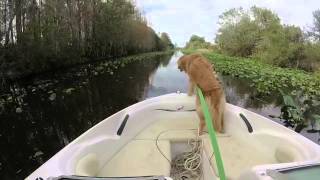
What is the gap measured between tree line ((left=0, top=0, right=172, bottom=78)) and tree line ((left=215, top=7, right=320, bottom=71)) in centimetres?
1184

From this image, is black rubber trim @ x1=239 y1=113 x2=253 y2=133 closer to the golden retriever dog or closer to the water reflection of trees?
the golden retriever dog

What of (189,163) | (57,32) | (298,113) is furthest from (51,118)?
(57,32)

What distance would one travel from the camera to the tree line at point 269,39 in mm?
25531

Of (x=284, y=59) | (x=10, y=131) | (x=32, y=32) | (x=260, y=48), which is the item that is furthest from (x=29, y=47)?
(x=260, y=48)

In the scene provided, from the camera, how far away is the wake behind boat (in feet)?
11.6

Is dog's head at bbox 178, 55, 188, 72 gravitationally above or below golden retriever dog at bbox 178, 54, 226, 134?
above

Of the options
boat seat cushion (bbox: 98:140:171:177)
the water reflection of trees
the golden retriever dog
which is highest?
the golden retriever dog

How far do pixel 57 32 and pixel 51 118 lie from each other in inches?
571

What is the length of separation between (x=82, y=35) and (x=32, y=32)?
1001 centimetres

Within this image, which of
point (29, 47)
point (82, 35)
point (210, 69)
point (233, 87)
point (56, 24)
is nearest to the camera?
point (210, 69)

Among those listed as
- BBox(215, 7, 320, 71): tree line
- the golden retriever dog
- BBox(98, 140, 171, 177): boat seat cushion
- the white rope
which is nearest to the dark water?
BBox(98, 140, 171, 177): boat seat cushion

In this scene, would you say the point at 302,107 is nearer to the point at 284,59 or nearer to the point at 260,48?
the point at 284,59

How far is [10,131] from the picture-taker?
777cm

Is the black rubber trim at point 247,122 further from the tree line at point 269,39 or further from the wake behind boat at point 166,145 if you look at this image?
the tree line at point 269,39
